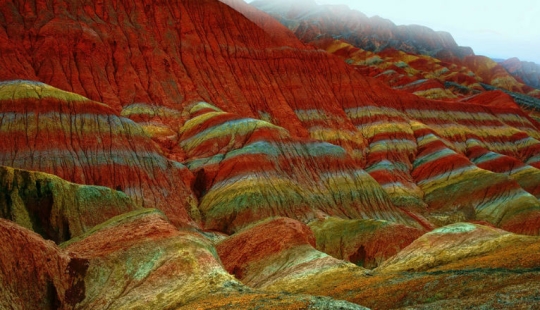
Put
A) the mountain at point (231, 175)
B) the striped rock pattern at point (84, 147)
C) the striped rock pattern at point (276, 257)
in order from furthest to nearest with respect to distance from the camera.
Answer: the striped rock pattern at point (84, 147) → the striped rock pattern at point (276, 257) → the mountain at point (231, 175)

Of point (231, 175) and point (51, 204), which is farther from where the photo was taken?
point (231, 175)

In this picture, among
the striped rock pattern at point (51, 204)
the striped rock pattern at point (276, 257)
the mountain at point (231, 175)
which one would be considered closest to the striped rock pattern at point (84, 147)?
the mountain at point (231, 175)

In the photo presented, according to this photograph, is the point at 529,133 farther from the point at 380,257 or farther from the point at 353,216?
the point at 380,257

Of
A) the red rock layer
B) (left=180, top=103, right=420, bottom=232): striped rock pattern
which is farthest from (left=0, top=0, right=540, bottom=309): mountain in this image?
(left=180, top=103, right=420, bottom=232): striped rock pattern

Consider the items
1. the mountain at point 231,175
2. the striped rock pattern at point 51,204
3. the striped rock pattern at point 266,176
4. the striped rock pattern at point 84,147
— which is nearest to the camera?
the mountain at point 231,175

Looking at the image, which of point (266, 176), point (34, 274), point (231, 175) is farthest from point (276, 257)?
point (231, 175)

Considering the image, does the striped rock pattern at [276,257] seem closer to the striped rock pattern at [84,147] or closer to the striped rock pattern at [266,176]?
the striped rock pattern at [84,147]

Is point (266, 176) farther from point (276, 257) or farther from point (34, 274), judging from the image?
point (34, 274)

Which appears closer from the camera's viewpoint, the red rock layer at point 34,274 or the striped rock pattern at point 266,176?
the red rock layer at point 34,274

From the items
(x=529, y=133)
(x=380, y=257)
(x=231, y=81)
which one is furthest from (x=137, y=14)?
(x=529, y=133)

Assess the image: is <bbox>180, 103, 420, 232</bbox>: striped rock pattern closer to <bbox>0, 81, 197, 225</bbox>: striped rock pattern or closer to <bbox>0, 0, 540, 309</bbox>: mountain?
<bbox>0, 0, 540, 309</bbox>: mountain
